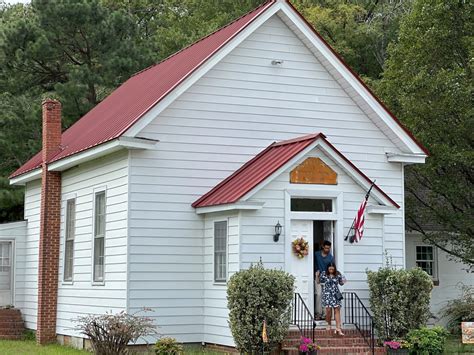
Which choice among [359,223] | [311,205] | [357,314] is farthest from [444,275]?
[311,205]

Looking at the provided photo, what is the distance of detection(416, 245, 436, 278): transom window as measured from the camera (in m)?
29.0

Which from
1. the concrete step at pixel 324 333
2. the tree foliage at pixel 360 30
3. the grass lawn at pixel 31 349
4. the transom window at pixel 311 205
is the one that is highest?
the tree foliage at pixel 360 30

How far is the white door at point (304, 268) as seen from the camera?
1919cm

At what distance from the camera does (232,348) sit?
737 inches

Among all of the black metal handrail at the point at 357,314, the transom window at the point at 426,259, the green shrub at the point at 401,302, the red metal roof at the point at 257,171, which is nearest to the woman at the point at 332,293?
the black metal handrail at the point at 357,314

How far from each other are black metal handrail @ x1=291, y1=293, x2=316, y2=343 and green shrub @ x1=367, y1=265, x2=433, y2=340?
5.20 ft

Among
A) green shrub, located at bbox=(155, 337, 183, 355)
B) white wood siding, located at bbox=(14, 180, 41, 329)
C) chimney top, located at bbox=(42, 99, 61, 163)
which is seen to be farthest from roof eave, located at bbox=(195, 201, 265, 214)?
white wood siding, located at bbox=(14, 180, 41, 329)

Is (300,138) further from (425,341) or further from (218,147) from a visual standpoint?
(425,341)

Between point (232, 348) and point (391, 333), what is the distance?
3484 millimetres

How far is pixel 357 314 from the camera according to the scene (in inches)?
782

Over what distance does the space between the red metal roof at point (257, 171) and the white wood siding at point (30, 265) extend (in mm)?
7927

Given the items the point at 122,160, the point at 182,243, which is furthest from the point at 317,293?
the point at 122,160

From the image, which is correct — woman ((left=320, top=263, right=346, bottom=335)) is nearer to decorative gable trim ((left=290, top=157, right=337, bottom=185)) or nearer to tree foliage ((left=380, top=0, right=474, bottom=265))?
decorative gable trim ((left=290, top=157, right=337, bottom=185))

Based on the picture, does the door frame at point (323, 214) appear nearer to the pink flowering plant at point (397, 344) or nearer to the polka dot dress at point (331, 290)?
the polka dot dress at point (331, 290)
